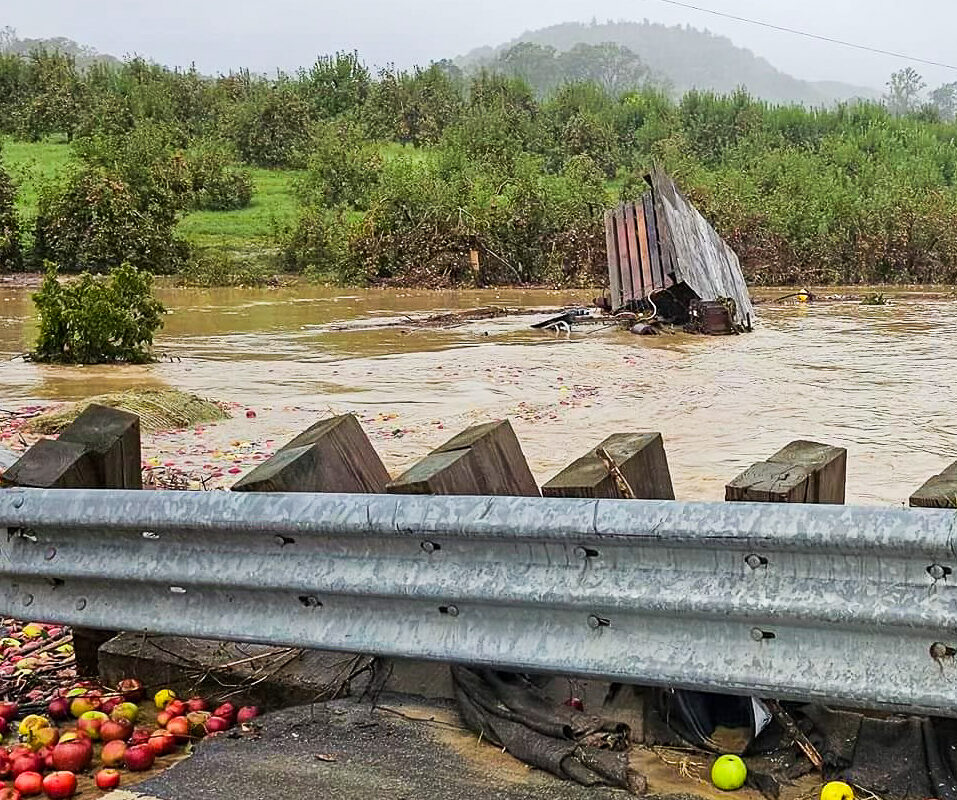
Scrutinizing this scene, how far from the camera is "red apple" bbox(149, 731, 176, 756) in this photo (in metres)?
2.77

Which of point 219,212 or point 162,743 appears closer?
point 162,743

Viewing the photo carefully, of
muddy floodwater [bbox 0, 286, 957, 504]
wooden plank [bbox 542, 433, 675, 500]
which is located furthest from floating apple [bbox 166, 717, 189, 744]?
muddy floodwater [bbox 0, 286, 957, 504]

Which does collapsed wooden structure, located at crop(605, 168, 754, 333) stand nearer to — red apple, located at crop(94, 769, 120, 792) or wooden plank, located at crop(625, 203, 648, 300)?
wooden plank, located at crop(625, 203, 648, 300)

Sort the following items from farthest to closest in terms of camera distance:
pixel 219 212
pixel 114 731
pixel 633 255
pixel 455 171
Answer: pixel 219 212, pixel 455 171, pixel 633 255, pixel 114 731

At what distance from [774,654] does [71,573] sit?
5.54 ft

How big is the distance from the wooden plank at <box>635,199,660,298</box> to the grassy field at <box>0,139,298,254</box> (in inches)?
572

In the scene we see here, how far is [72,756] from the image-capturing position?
8.75ft

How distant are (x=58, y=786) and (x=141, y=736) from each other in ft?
1.02

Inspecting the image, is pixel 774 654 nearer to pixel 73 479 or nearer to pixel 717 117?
pixel 73 479

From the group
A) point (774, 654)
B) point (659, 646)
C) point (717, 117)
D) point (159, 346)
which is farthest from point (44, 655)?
point (717, 117)

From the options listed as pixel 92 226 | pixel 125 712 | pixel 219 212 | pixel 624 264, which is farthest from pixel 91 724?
pixel 219 212

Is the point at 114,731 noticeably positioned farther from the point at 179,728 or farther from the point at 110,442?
the point at 110,442

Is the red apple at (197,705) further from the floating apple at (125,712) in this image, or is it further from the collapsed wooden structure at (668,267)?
the collapsed wooden structure at (668,267)

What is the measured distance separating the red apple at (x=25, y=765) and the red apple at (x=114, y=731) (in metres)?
0.21
